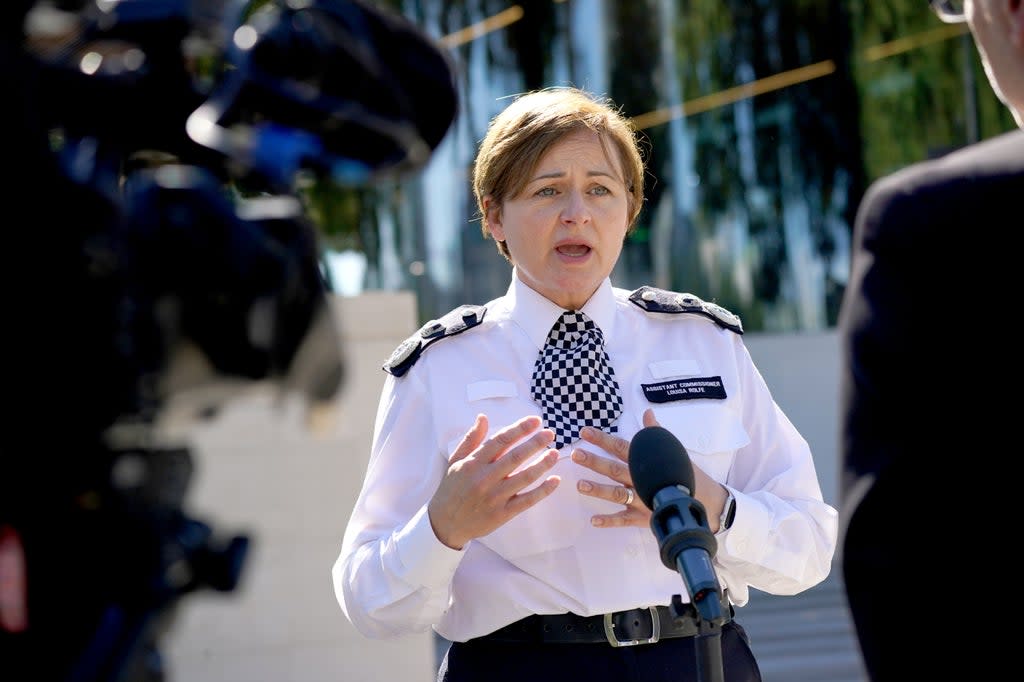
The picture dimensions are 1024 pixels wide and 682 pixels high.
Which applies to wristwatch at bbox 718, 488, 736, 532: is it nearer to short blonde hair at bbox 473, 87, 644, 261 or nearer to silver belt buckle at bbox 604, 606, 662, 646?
silver belt buckle at bbox 604, 606, 662, 646

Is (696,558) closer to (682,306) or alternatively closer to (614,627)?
(614,627)

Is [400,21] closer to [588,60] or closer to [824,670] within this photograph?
[824,670]

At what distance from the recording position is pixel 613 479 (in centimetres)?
181

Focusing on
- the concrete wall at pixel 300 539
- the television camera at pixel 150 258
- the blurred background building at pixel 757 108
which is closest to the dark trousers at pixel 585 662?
the television camera at pixel 150 258

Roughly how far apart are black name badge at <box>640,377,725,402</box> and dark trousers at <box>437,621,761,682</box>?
1.31 feet

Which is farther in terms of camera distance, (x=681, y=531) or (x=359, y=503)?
(x=359, y=503)

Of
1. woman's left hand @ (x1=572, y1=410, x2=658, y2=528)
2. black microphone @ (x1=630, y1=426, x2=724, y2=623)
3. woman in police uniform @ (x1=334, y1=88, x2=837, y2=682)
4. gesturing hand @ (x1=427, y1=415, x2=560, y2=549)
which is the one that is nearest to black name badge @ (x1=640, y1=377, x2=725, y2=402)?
woman in police uniform @ (x1=334, y1=88, x2=837, y2=682)

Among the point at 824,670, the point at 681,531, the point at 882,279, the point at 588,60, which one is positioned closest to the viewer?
the point at 882,279

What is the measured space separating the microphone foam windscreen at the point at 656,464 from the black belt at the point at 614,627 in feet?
1.49

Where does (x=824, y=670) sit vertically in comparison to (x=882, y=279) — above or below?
below

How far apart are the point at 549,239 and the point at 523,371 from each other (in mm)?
232

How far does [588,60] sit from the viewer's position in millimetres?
8375

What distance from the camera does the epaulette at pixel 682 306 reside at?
219 cm

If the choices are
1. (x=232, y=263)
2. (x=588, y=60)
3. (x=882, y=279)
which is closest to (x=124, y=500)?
(x=232, y=263)
